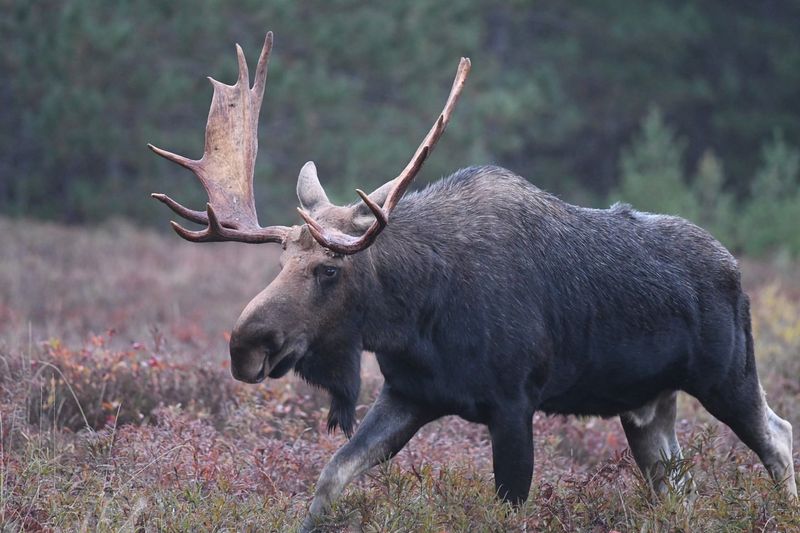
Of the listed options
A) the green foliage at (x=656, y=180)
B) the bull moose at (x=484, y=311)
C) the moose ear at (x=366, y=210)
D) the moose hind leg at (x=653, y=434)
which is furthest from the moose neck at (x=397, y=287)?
the green foliage at (x=656, y=180)

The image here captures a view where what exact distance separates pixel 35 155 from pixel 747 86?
17722mm

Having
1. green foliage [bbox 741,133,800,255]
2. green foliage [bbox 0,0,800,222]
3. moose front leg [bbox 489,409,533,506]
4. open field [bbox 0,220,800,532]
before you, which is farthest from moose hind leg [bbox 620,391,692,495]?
green foliage [bbox 0,0,800,222]

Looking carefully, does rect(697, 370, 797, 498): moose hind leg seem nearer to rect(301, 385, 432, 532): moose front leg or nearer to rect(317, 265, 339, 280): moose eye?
rect(301, 385, 432, 532): moose front leg

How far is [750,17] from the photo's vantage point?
30.1 metres

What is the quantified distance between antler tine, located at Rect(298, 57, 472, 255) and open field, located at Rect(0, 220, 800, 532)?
98 centimetres

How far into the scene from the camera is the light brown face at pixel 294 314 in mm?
4617

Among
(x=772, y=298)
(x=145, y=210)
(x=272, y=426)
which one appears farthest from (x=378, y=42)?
(x=272, y=426)

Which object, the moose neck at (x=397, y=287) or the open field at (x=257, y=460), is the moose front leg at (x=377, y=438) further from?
the moose neck at (x=397, y=287)

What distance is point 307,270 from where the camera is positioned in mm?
4848

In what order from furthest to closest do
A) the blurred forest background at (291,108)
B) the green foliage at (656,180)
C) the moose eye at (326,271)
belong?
1. the green foliage at (656,180)
2. the blurred forest background at (291,108)
3. the moose eye at (326,271)

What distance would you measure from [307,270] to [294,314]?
0.69ft

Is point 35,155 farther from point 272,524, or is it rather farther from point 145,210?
point 272,524

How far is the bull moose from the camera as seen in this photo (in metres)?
4.89

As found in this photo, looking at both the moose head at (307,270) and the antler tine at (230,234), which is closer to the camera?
the moose head at (307,270)
